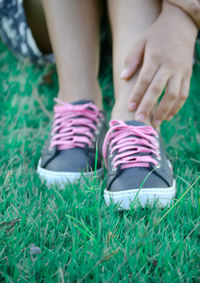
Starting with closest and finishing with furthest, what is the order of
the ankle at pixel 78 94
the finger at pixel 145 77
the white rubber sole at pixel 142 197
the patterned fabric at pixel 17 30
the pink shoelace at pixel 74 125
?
the white rubber sole at pixel 142 197, the finger at pixel 145 77, the pink shoelace at pixel 74 125, the ankle at pixel 78 94, the patterned fabric at pixel 17 30

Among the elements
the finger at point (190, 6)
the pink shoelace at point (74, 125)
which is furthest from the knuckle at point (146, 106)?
the finger at point (190, 6)

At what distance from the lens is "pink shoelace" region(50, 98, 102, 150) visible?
1275mm

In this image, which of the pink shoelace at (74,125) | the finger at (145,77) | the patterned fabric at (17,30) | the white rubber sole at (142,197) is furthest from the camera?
the patterned fabric at (17,30)

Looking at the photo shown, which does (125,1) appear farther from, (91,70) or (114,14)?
(91,70)

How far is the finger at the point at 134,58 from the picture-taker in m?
1.21

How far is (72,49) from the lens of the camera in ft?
4.68

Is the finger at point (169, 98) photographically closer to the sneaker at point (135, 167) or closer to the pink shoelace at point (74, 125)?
the sneaker at point (135, 167)

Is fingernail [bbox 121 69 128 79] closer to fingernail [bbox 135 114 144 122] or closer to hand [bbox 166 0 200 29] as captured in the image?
fingernail [bbox 135 114 144 122]

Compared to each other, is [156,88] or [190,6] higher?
[190,6]

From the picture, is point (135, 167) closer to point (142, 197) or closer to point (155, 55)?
point (142, 197)

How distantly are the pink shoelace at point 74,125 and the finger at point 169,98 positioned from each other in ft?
0.93

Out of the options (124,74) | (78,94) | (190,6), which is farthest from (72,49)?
(190,6)

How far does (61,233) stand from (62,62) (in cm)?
84

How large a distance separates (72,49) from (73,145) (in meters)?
0.47
